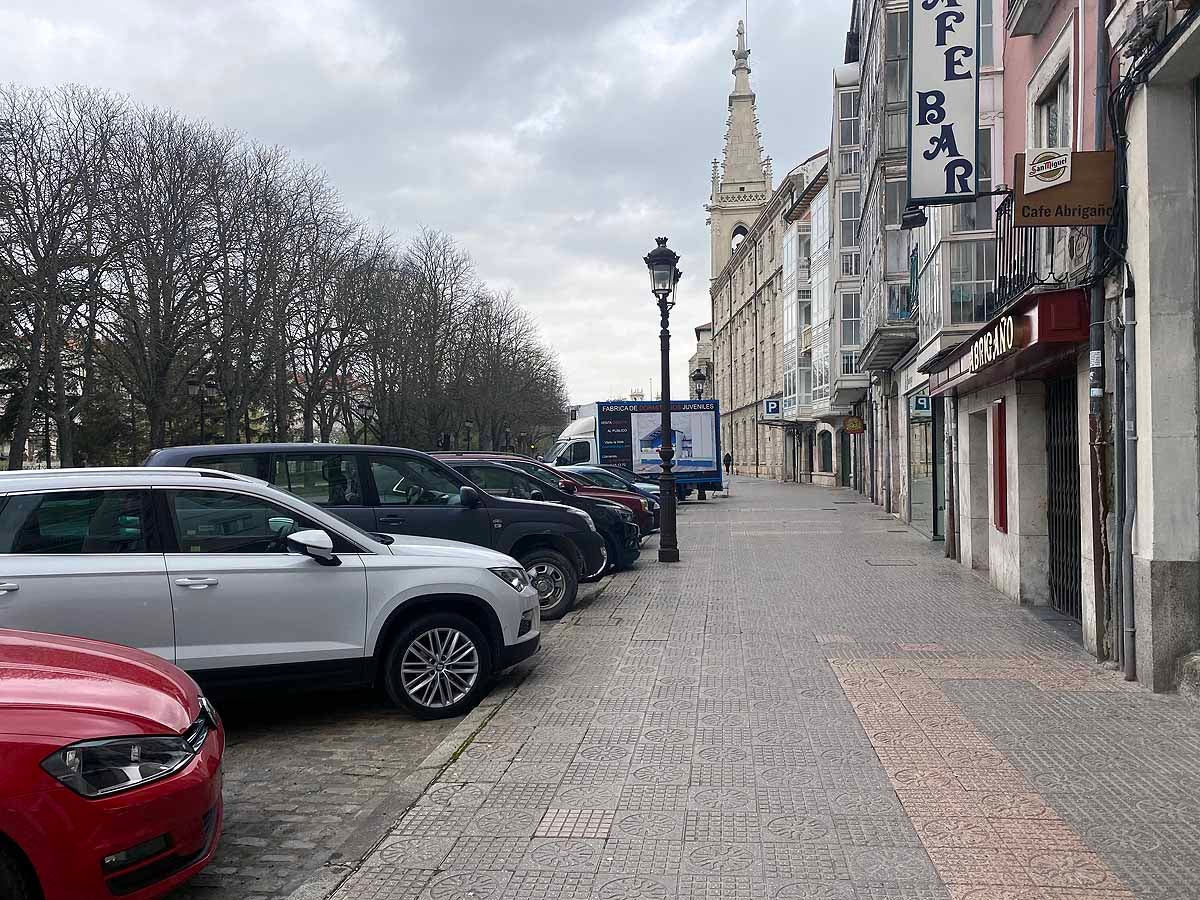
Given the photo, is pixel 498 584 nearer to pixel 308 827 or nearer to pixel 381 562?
pixel 381 562

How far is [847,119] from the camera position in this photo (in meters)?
38.5

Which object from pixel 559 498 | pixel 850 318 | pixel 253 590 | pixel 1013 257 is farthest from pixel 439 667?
pixel 850 318

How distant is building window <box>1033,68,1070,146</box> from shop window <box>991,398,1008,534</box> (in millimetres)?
3177

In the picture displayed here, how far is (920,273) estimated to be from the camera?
63.3ft

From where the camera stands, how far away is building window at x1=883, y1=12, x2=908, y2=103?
2220 cm

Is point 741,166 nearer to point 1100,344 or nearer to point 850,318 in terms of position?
point 850,318

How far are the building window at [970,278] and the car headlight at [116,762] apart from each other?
14.9 m

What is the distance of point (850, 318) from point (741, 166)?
65802 millimetres

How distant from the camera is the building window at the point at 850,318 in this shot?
135 feet

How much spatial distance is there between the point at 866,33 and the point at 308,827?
28.2 metres

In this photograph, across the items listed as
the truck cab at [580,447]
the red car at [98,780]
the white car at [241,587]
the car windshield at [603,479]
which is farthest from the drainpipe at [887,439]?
the red car at [98,780]

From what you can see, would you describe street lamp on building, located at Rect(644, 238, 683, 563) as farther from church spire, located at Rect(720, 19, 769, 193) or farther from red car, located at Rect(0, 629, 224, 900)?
church spire, located at Rect(720, 19, 769, 193)

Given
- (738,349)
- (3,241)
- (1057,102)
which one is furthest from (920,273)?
(738,349)

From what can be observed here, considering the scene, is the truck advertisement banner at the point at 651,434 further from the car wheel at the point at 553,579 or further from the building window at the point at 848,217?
the car wheel at the point at 553,579
